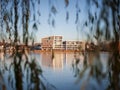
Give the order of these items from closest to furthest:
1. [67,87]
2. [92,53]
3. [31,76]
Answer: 1. [92,53]
2. [31,76]
3. [67,87]

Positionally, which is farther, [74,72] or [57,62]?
[57,62]

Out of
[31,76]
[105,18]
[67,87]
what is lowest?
[67,87]

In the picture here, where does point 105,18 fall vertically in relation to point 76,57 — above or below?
above

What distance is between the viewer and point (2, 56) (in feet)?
7.55

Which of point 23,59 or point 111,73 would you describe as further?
point 23,59

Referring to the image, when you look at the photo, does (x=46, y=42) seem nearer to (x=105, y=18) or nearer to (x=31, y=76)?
(x=31, y=76)

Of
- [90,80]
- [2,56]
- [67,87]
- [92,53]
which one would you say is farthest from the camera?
[67,87]

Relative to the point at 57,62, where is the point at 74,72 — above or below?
above

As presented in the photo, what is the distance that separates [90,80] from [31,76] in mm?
552

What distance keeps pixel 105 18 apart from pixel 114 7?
0.22 feet

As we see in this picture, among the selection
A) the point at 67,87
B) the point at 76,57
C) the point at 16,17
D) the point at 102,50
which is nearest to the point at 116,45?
the point at 102,50

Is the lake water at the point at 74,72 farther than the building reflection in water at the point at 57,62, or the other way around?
the building reflection in water at the point at 57,62

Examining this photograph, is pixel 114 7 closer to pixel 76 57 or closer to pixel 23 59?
pixel 76 57

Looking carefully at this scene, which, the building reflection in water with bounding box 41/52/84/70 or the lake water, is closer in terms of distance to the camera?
the lake water
